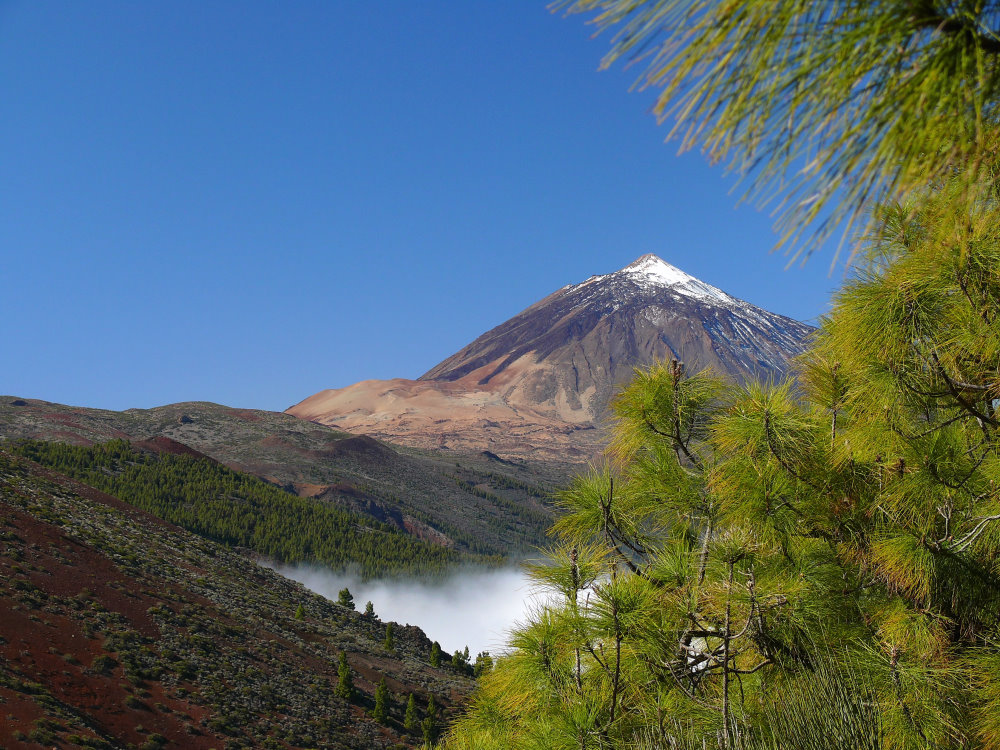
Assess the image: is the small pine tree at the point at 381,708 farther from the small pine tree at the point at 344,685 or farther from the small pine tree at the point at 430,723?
the small pine tree at the point at 430,723

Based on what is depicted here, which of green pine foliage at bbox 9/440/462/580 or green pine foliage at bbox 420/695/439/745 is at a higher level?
green pine foliage at bbox 9/440/462/580

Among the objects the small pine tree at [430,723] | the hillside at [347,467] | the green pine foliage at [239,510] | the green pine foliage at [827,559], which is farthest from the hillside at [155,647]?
the hillside at [347,467]

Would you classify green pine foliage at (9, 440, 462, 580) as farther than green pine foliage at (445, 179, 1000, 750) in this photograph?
Yes

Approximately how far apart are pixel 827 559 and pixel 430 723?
53.4 meters

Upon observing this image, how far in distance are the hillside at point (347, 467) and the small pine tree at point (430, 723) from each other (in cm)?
7504

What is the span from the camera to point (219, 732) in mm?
41719

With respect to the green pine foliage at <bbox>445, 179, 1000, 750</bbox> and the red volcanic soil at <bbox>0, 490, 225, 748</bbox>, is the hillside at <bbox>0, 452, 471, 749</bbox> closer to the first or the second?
the red volcanic soil at <bbox>0, 490, 225, 748</bbox>

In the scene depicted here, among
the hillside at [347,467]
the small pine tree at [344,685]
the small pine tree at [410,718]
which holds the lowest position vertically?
the small pine tree at [410,718]

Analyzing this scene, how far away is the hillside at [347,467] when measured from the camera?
14125 cm

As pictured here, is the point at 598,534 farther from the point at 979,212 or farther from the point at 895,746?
the point at 979,212

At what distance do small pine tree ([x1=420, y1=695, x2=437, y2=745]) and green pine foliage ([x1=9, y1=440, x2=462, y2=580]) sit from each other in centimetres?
5733

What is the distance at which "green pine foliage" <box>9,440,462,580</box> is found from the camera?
338 feet

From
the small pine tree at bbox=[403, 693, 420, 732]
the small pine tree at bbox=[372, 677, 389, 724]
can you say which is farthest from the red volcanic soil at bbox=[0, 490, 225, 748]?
the small pine tree at bbox=[403, 693, 420, 732]

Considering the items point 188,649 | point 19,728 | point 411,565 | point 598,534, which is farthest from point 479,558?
point 598,534
